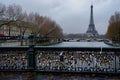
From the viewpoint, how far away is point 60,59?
1166 centimetres

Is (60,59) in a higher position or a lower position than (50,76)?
higher

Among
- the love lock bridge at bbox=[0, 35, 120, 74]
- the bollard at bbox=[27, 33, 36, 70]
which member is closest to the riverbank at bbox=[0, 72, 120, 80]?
the love lock bridge at bbox=[0, 35, 120, 74]

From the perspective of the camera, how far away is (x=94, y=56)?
11508mm

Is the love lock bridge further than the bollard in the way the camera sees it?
No

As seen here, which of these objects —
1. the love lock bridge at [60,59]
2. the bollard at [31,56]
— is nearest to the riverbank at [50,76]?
the love lock bridge at [60,59]

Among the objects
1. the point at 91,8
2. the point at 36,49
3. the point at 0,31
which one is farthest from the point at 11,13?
the point at 91,8

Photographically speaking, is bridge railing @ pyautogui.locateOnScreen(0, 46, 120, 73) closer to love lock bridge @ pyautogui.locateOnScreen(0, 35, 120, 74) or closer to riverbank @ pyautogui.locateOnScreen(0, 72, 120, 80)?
love lock bridge @ pyautogui.locateOnScreen(0, 35, 120, 74)

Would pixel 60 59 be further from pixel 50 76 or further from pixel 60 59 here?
pixel 50 76

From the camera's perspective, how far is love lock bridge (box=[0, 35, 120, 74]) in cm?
1141

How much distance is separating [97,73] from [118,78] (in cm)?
83

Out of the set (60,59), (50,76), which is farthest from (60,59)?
(50,76)

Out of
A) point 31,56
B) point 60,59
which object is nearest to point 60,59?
point 60,59

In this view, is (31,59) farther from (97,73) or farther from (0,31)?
(0,31)

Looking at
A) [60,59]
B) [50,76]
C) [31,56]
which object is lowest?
[50,76]
